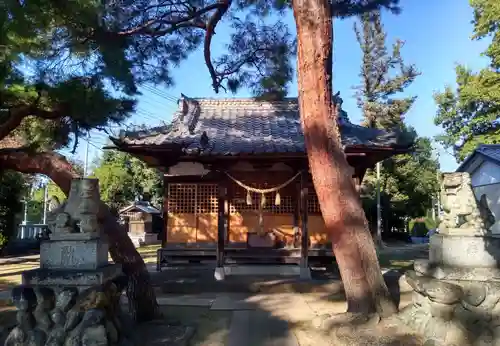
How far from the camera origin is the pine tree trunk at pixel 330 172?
518cm

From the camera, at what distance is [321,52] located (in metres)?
5.45

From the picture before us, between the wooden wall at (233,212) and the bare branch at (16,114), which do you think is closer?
the bare branch at (16,114)

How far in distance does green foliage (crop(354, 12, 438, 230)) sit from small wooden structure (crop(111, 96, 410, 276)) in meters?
16.5

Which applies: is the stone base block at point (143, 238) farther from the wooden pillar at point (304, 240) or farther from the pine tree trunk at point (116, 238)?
the pine tree trunk at point (116, 238)

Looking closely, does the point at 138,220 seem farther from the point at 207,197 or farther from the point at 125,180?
the point at 207,197

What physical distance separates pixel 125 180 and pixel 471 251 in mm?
27002

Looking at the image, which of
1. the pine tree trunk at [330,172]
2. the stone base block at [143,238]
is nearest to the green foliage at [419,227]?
the stone base block at [143,238]

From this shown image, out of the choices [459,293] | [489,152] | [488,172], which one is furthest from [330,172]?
[488,172]

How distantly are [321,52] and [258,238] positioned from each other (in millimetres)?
5899

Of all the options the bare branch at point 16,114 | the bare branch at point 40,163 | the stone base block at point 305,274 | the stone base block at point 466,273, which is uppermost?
the bare branch at point 16,114

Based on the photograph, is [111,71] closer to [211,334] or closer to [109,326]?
[109,326]

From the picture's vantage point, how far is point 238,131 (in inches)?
421

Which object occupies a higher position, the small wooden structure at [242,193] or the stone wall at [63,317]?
the small wooden structure at [242,193]

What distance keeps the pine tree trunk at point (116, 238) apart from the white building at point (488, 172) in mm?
14252
